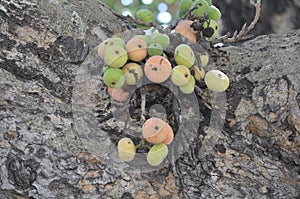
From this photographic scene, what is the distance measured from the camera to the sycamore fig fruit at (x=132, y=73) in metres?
1.15

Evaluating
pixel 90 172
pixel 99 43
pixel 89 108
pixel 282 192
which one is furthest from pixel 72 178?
pixel 282 192

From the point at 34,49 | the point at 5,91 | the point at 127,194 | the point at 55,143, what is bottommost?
the point at 127,194

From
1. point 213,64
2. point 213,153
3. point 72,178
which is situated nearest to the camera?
point 72,178

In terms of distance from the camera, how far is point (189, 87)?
3.84 feet

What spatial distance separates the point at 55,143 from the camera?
1106 mm

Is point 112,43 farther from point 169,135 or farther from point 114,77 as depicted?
point 169,135

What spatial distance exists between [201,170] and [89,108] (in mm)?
Result: 322

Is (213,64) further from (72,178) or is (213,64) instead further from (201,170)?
(72,178)

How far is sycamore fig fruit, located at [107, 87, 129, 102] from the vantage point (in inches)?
46.2

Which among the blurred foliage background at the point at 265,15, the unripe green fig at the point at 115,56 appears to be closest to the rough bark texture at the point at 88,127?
the unripe green fig at the point at 115,56

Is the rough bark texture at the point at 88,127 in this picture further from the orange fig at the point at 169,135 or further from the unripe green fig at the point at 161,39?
the unripe green fig at the point at 161,39

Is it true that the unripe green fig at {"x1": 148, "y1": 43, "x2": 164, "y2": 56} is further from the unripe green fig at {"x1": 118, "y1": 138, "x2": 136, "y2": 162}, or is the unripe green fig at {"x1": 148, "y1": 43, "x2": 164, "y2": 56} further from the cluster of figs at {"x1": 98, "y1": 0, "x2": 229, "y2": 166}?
the unripe green fig at {"x1": 118, "y1": 138, "x2": 136, "y2": 162}

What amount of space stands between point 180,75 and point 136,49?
126 millimetres

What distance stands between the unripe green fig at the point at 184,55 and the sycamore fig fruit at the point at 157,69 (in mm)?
35
